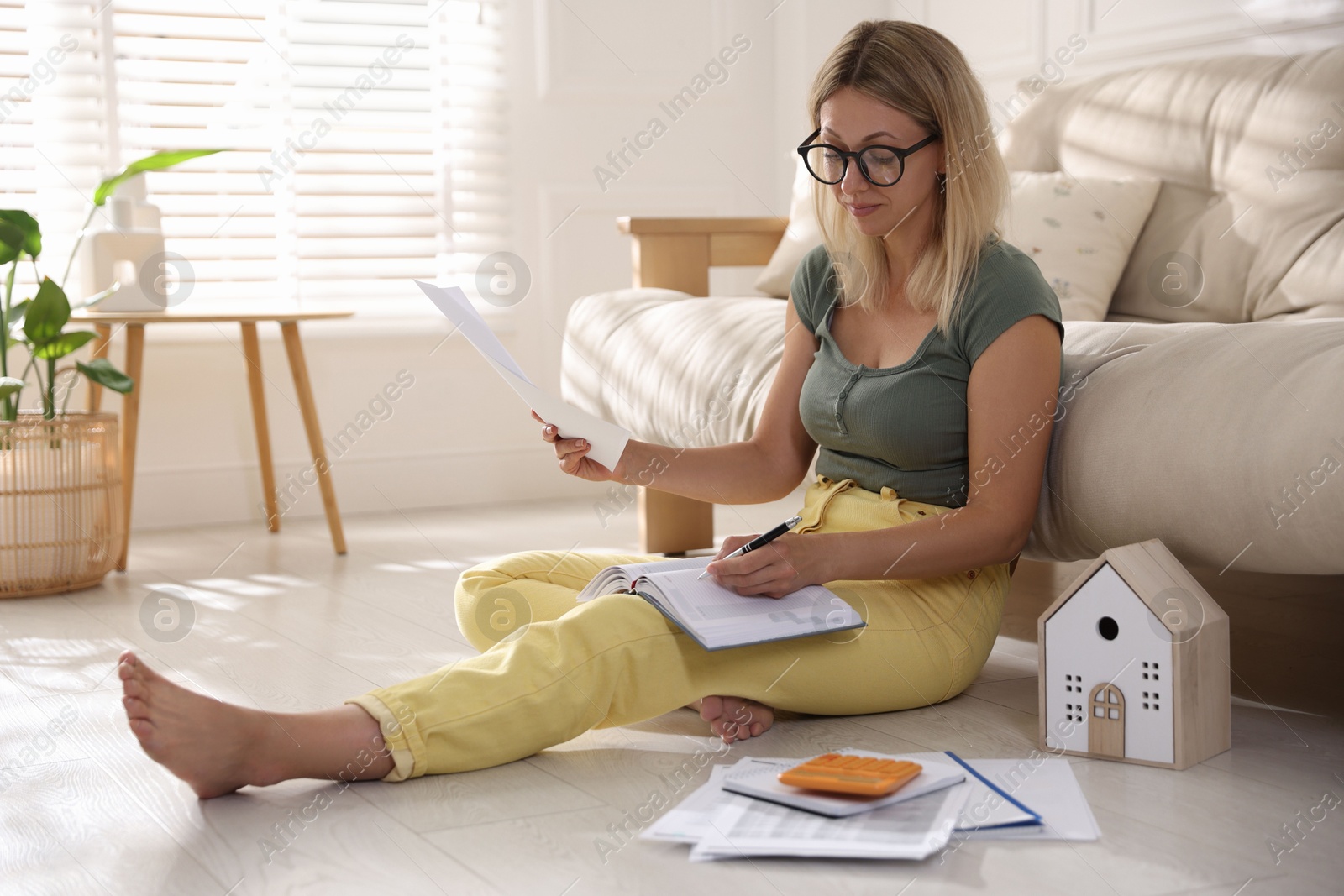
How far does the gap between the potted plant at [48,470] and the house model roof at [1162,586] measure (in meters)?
1.77

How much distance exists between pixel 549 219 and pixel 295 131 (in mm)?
643

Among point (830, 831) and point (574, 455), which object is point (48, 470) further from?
point (830, 831)

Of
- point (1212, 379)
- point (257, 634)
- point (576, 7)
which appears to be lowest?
point (257, 634)

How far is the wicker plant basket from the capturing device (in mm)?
2320

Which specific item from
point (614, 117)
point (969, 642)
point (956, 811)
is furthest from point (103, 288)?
point (956, 811)

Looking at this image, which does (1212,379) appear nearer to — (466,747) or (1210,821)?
(1210,821)

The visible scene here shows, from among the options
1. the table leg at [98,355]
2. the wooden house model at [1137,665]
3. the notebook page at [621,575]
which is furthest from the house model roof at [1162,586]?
the table leg at [98,355]

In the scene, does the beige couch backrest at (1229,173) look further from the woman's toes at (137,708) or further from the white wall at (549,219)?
the woman's toes at (137,708)

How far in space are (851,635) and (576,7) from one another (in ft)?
7.68

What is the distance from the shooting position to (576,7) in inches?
130

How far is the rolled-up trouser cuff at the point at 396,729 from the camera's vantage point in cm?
124

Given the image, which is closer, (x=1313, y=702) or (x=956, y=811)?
(x=956, y=811)

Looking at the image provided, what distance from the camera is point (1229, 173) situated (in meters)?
2.04

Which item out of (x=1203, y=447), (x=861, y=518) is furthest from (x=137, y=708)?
(x=1203, y=447)
